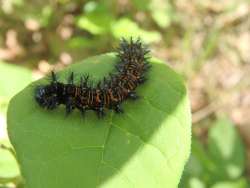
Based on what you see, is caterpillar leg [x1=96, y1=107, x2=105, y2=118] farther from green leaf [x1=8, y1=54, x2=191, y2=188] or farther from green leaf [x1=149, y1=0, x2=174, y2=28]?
green leaf [x1=149, y1=0, x2=174, y2=28]

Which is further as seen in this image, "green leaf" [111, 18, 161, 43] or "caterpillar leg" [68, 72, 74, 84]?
"green leaf" [111, 18, 161, 43]

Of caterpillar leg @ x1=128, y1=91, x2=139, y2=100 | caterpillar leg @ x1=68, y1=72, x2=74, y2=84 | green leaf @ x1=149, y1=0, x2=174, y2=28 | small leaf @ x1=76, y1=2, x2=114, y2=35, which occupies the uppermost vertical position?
green leaf @ x1=149, y1=0, x2=174, y2=28

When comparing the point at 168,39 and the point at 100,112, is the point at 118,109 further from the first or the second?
the point at 168,39

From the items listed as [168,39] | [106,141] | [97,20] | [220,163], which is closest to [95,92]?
[106,141]

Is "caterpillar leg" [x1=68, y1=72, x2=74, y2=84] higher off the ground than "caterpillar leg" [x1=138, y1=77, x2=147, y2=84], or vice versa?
"caterpillar leg" [x1=138, y1=77, x2=147, y2=84]

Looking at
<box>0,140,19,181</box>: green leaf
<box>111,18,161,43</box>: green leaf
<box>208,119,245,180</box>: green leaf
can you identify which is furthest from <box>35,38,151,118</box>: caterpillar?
<box>111,18,161,43</box>: green leaf

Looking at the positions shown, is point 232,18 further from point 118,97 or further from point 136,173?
point 136,173
